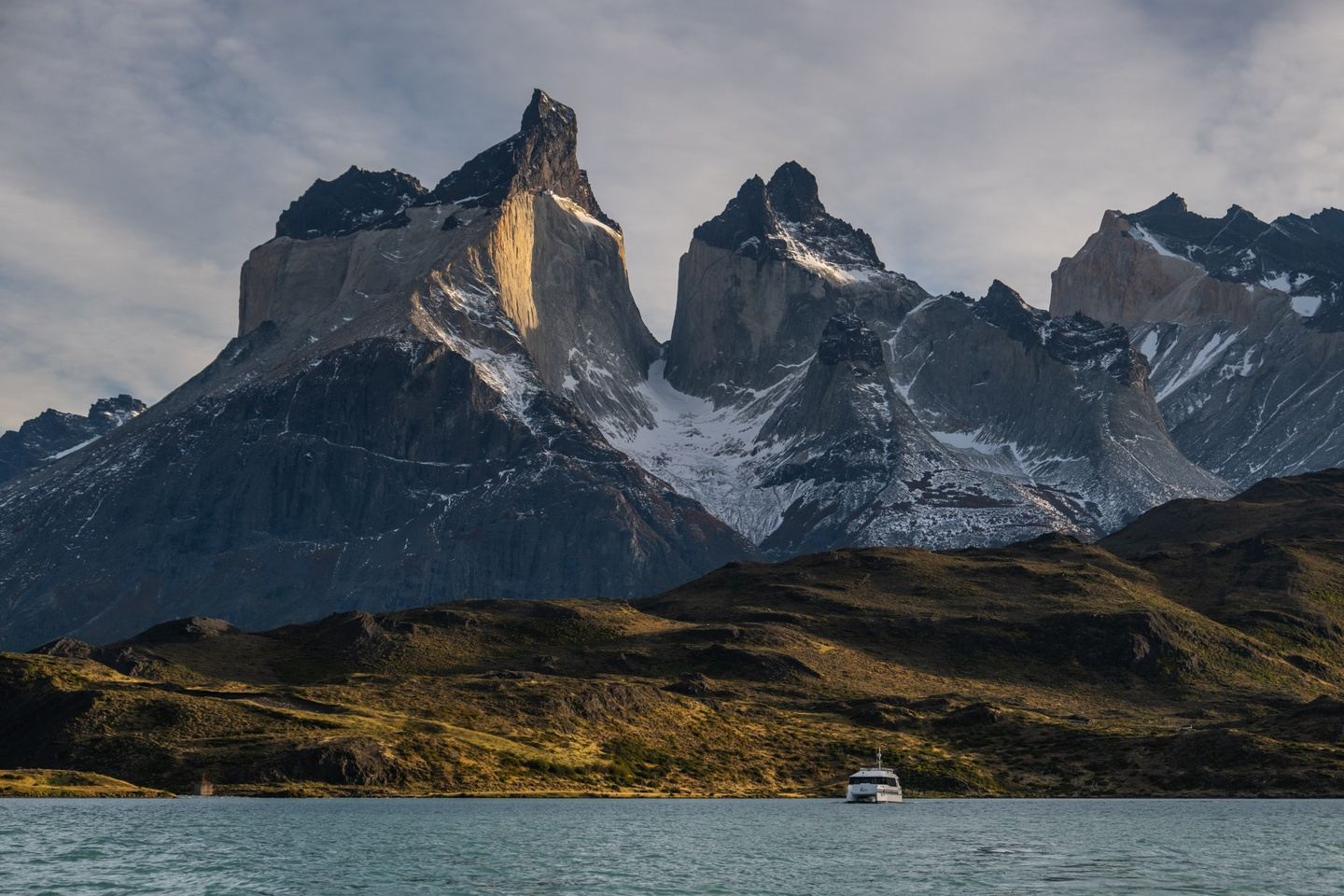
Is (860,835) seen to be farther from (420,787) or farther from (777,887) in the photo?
(420,787)

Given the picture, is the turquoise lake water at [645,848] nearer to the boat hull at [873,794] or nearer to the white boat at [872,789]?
the boat hull at [873,794]

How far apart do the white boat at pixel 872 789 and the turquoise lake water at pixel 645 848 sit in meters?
8.03

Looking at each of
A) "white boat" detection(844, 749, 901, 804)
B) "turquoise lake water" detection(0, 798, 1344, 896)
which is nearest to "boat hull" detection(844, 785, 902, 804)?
"white boat" detection(844, 749, 901, 804)

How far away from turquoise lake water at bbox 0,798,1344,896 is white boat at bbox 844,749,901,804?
8.03 meters

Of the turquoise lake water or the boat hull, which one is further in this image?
the boat hull

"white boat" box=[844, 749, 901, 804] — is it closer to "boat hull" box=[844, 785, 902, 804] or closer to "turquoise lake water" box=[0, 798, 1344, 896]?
"boat hull" box=[844, 785, 902, 804]

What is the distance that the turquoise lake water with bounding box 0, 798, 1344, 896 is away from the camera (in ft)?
352

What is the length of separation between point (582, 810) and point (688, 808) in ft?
44.8

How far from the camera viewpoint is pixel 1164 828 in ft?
502

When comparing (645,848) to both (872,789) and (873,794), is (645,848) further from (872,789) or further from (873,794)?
(872,789)

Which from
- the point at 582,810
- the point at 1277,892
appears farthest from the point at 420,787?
the point at 1277,892

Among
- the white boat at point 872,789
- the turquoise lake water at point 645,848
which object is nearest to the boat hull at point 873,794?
the white boat at point 872,789

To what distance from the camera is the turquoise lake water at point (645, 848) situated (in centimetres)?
10719

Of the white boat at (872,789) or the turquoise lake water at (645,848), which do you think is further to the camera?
the white boat at (872,789)
